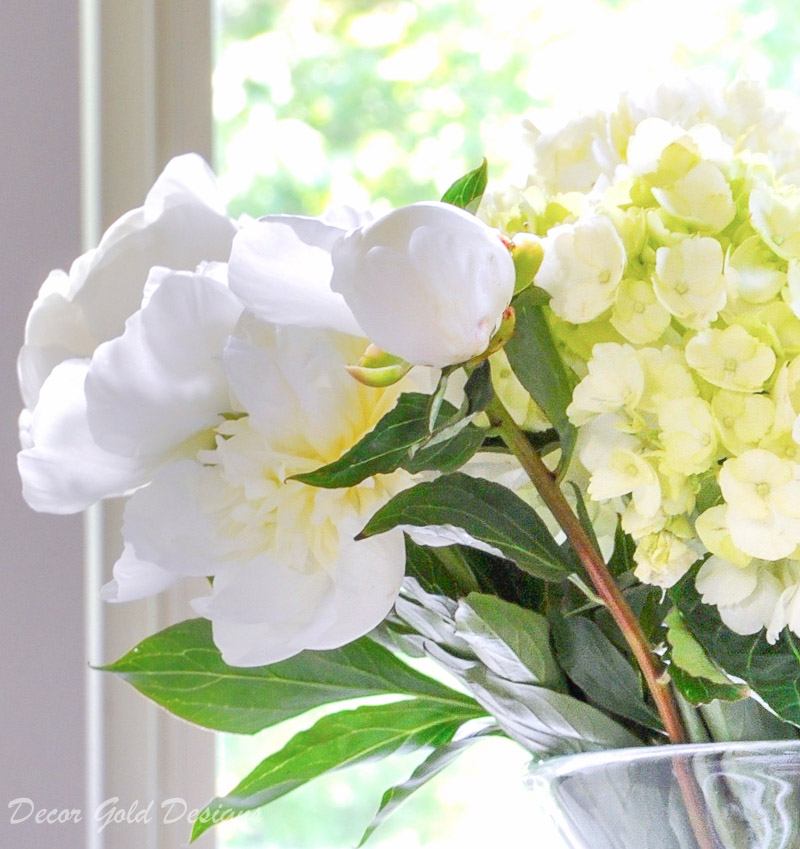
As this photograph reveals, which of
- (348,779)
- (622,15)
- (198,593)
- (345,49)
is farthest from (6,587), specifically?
(622,15)

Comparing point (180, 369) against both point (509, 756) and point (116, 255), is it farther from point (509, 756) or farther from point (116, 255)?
point (509, 756)

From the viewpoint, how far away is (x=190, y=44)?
3.15 ft

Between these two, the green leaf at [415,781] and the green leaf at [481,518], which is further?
the green leaf at [415,781]

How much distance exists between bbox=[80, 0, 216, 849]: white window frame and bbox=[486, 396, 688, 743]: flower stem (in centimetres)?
53

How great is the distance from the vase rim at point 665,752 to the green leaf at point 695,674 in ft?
0.08

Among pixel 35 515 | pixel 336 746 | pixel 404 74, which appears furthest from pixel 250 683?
pixel 404 74

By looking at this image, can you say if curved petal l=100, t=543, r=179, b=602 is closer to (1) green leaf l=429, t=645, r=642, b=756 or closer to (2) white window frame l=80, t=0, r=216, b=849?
(1) green leaf l=429, t=645, r=642, b=756

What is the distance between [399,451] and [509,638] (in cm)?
10

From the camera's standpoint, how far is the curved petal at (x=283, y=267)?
0.35 m

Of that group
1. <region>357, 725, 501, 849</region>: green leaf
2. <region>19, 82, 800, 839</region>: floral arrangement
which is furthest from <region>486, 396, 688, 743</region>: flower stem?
<region>357, 725, 501, 849</region>: green leaf

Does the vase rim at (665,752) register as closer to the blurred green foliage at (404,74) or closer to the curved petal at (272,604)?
the curved petal at (272,604)

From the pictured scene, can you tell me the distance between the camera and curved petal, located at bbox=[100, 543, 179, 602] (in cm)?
40

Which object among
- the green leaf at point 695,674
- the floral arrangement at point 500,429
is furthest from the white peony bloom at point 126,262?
the green leaf at point 695,674

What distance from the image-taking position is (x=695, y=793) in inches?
16.0
